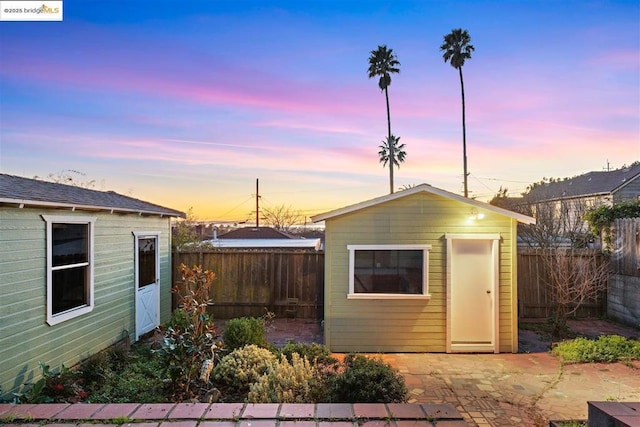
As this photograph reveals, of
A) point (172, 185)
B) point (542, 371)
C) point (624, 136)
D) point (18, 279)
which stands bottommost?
point (542, 371)

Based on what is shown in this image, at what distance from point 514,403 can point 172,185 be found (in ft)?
43.4

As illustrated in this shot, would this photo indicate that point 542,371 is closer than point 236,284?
Yes

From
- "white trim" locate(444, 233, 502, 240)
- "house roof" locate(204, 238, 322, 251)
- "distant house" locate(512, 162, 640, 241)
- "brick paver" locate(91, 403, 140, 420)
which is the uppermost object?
"distant house" locate(512, 162, 640, 241)

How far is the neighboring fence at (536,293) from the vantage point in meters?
8.61

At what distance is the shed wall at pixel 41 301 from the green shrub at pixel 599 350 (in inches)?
305

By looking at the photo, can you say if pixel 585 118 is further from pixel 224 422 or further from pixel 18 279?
pixel 18 279

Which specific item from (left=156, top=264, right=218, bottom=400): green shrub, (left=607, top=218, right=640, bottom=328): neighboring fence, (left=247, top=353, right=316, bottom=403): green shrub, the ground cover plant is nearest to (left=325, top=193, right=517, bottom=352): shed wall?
the ground cover plant

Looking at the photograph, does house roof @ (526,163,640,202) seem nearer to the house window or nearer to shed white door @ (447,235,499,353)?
shed white door @ (447,235,499,353)

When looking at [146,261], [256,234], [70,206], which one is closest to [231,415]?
[70,206]

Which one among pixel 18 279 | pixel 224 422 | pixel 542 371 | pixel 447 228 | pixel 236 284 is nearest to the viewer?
pixel 224 422

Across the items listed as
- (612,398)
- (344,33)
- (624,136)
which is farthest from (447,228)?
(624,136)

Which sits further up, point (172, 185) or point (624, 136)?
point (624, 136)

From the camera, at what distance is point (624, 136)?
10922mm

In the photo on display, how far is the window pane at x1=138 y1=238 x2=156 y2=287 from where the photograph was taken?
7.37m
